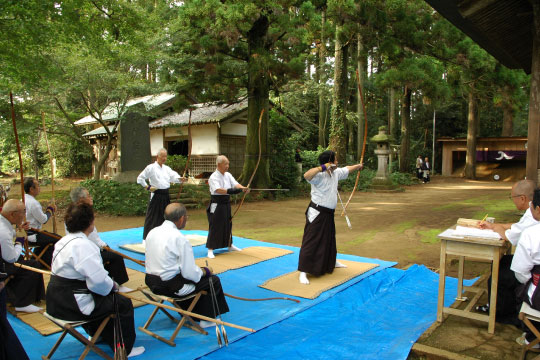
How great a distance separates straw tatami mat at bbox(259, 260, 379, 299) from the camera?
404 cm

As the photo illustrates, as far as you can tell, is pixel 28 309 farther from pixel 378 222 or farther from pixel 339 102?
pixel 339 102

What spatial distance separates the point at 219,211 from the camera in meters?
5.69

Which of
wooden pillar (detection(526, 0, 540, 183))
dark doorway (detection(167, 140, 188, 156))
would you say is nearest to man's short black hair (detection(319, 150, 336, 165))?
wooden pillar (detection(526, 0, 540, 183))

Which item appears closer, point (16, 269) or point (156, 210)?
point (16, 269)

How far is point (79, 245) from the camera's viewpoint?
2.49 metres

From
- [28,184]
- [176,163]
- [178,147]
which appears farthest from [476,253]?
[178,147]

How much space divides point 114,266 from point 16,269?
2.83 ft

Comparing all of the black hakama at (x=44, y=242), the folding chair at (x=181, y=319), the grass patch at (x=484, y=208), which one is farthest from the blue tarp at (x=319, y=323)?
the grass patch at (x=484, y=208)

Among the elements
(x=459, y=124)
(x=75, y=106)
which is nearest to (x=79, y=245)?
(x=75, y=106)

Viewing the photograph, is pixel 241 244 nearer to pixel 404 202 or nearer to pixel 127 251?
pixel 127 251

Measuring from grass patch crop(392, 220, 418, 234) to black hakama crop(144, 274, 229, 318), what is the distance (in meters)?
5.07

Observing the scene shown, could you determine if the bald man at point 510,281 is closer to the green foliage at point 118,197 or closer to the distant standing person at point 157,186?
the distant standing person at point 157,186

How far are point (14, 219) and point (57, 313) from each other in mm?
1146

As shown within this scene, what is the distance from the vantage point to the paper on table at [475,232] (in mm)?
2992
